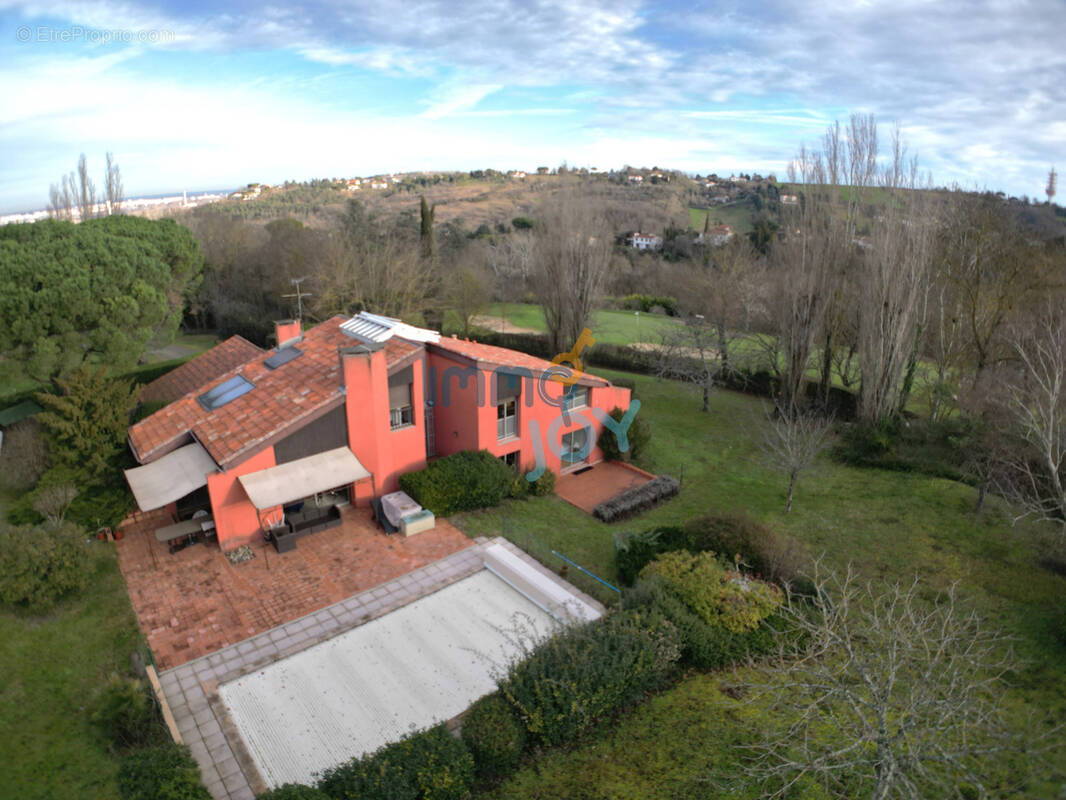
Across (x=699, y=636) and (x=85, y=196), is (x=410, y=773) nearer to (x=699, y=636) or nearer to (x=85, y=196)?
(x=699, y=636)

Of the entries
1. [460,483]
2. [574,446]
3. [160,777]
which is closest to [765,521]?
[574,446]

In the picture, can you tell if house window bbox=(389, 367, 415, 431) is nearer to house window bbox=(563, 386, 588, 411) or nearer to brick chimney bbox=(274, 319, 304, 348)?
brick chimney bbox=(274, 319, 304, 348)

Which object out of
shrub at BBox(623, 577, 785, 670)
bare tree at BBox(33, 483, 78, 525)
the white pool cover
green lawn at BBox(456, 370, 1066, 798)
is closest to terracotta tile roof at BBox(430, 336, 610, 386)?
green lawn at BBox(456, 370, 1066, 798)

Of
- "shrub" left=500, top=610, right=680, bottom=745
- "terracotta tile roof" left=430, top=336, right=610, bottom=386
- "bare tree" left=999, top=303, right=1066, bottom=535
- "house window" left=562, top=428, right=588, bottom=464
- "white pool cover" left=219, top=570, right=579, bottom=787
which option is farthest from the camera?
"house window" left=562, top=428, right=588, bottom=464

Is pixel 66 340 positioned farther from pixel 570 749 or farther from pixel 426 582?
pixel 570 749

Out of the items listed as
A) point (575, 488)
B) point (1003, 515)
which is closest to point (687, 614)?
point (575, 488)
